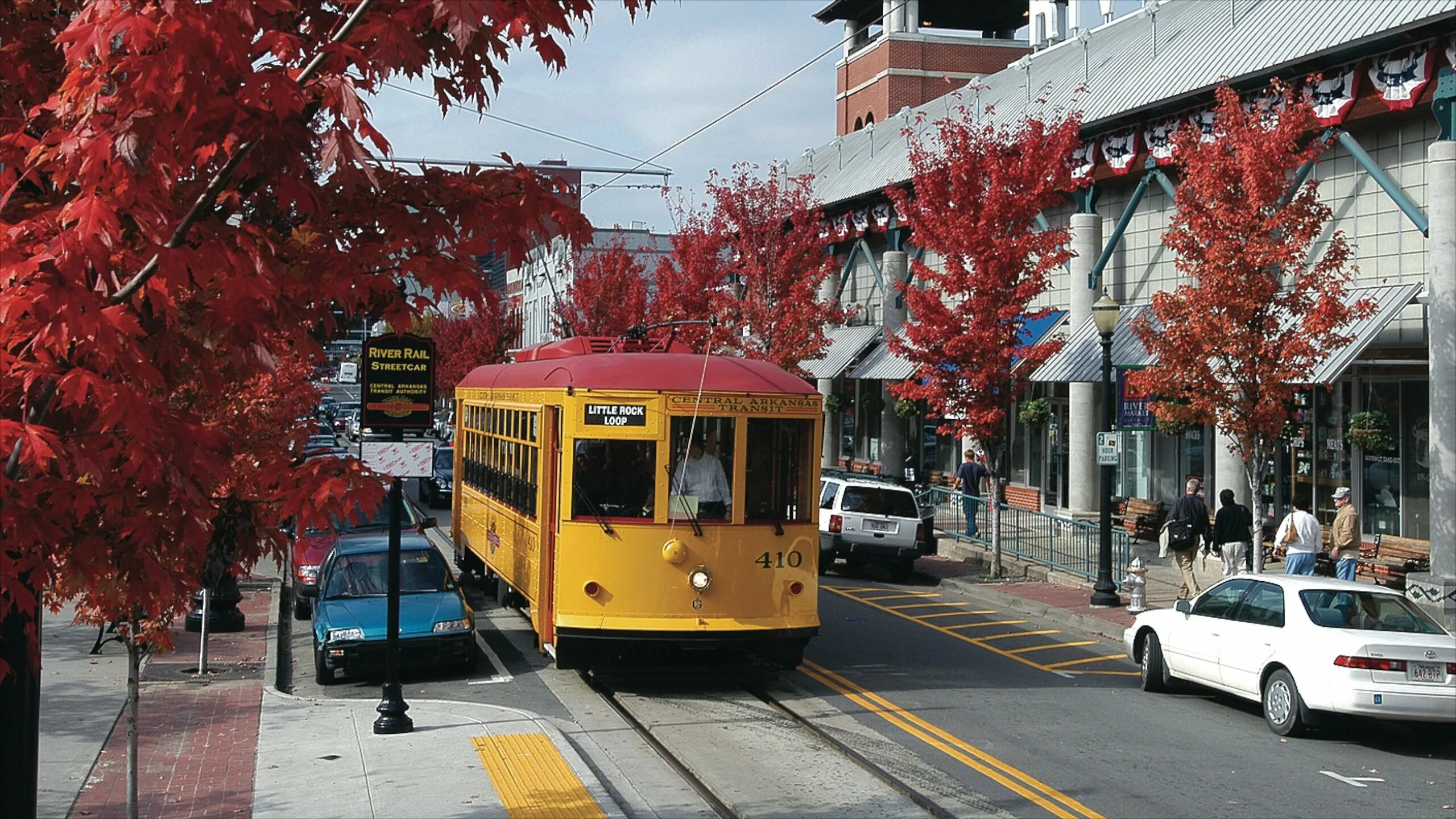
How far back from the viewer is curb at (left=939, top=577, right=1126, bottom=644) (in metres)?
18.8

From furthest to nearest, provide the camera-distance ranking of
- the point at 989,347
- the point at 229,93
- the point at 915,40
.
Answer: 1. the point at 915,40
2. the point at 989,347
3. the point at 229,93

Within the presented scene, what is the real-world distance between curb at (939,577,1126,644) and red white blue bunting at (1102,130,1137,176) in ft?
31.1

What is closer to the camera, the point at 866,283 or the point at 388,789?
the point at 388,789

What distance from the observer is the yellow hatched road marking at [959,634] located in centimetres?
1630

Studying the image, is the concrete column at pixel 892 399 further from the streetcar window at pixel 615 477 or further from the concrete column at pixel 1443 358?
the streetcar window at pixel 615 477

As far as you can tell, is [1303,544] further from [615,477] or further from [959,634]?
[615,477]

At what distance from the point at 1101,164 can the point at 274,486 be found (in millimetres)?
25133

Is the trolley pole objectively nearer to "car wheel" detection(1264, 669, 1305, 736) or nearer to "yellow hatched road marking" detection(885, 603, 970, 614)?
"car wheel" detection(1264, 669, 1305, 736)

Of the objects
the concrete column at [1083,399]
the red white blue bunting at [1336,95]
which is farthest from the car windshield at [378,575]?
the concrete column at [1083,399]

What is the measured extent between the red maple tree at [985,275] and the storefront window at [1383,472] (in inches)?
206

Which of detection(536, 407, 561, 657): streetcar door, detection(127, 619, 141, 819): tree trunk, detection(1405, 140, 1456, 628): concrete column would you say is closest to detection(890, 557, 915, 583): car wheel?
detection(1405, 140, 1456, 628): concrete column

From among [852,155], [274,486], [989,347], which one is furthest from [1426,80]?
[852,155]

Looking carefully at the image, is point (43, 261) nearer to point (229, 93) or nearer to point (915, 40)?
point (229, 93)

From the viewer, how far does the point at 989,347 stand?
23812 mm
